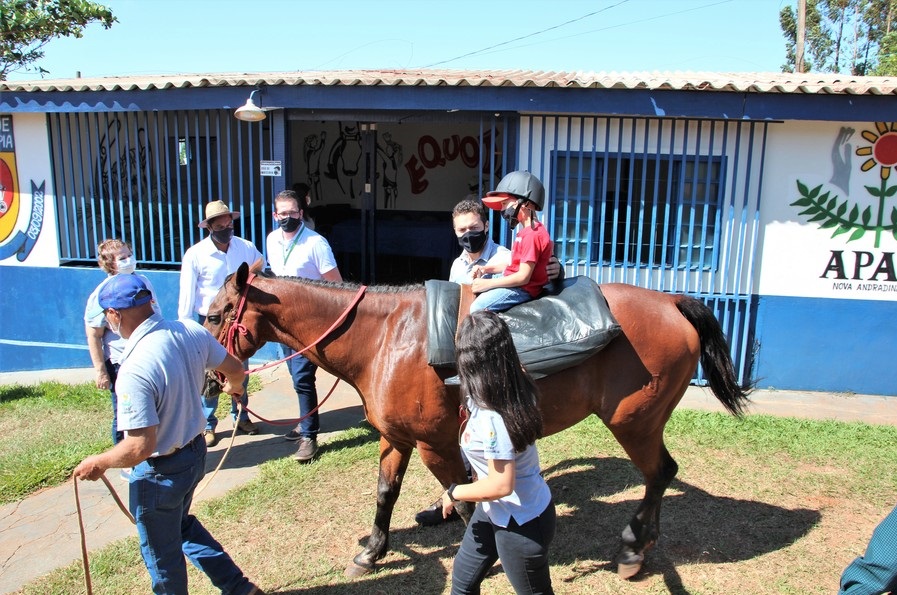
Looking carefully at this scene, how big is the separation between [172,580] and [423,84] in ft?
17.1

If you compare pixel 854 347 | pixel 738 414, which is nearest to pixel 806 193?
pixel 854 347

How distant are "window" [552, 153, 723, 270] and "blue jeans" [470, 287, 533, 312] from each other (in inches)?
141

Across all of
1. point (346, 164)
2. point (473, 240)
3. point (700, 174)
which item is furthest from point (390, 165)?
point (473, 240)

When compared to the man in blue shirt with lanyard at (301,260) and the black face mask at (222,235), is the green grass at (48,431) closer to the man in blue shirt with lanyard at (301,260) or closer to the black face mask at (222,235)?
the man in blue shirt with lanyard at (301,260)

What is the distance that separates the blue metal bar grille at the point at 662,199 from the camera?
6707 mm

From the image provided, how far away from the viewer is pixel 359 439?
17.8ft

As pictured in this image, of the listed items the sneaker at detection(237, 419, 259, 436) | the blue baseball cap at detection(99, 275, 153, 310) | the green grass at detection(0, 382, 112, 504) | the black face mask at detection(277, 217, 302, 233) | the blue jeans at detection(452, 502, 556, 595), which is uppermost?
the black face mask at detection(277, 217, 302, 233)

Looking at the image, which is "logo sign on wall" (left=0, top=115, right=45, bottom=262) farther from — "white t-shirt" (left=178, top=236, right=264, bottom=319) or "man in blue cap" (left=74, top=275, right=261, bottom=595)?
"man in blue cap" (left=74, top=275, right=261, bottom=595)

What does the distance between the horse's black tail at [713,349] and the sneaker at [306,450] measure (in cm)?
294

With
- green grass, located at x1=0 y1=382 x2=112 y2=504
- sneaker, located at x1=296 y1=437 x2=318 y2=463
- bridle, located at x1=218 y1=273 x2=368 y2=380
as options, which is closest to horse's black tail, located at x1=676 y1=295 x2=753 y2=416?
bridle, located at x1=218 y1=273 x2=368 y2=380

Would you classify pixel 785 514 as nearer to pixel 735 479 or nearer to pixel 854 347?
pixel 735 479

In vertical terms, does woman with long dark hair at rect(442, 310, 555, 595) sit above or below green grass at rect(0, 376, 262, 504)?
above

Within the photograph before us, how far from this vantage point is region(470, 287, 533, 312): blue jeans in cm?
346

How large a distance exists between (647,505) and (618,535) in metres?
0.43
